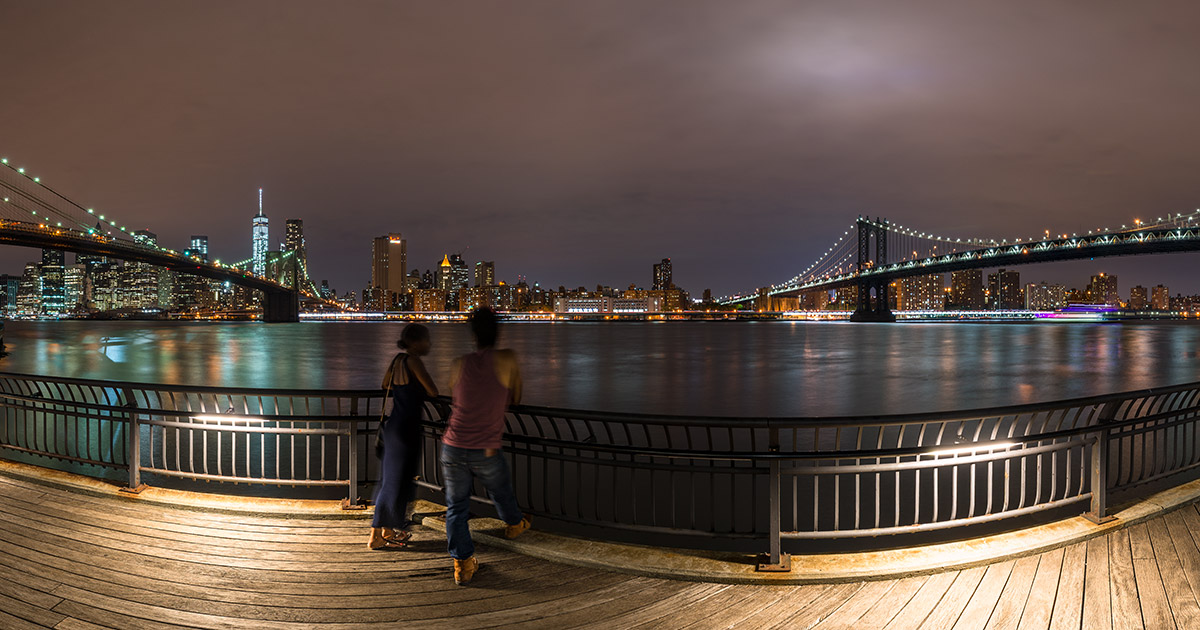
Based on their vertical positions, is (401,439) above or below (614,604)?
above

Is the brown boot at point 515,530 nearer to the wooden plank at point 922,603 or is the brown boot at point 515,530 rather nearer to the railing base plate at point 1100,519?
the wooden plank at point 922,603

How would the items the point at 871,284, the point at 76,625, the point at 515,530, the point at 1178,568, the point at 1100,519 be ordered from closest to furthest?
the point at 76,625
the point at 1178,568
the point at 515,530
the point at 1100,519
the point at 871,284

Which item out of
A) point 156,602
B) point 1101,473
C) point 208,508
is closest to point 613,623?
point 156,602

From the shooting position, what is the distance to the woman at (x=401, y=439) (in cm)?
538

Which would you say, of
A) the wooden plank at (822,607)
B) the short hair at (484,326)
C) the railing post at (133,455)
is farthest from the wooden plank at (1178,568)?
the railing post at (133,455)

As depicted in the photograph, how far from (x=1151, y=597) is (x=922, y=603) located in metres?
1.73

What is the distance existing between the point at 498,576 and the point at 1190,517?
6.66 m

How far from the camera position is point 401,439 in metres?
5.41

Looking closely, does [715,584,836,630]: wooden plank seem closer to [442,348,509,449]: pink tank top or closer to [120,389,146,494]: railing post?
[442,348,509,449]: pink tank top

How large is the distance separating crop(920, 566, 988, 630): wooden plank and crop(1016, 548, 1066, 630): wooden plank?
349 millimetres

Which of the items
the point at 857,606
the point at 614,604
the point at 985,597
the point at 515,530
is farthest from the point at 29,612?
the point at 985,597

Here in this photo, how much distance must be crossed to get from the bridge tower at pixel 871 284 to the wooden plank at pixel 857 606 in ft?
449

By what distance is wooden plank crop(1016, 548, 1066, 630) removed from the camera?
440 cm

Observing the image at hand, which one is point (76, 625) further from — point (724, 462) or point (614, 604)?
point (724, 462)
